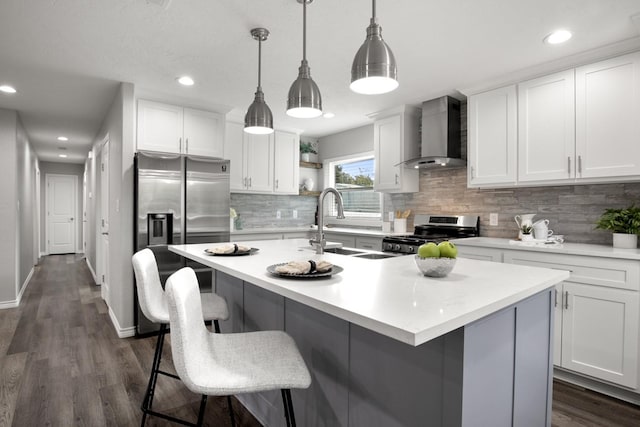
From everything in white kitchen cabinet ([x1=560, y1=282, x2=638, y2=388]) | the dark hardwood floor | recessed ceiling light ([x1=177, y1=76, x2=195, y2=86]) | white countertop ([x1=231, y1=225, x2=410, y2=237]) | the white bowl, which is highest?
recessed ceiling light ([x1=177, y1=76, x2=195, y2=86])

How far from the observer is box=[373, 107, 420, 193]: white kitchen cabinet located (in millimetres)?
4008

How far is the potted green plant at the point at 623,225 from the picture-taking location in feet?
7.98

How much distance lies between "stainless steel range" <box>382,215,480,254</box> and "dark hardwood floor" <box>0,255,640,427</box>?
1.50 m

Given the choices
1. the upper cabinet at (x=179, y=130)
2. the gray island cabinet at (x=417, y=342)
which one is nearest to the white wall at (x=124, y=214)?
the upper cabinet at (x=179, y=130)

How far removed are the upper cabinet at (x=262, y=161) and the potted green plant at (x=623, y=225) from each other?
355cm

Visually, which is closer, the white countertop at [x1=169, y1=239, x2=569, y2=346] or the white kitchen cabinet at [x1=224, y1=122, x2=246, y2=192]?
the white countertop at [x1=169, y1=239, x2=569, y2=346]

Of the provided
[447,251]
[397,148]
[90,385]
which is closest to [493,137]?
[397,148]

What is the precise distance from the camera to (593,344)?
2.35 metres

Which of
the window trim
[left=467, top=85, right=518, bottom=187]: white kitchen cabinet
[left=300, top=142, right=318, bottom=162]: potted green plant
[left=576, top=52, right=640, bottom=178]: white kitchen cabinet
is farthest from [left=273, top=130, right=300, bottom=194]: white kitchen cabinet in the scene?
[left=576, top=52, right=640, bottom=178]: white kitchen cabinet

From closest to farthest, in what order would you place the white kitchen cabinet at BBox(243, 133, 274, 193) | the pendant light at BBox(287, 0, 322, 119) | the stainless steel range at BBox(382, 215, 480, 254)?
the pendant light at BBox(287, 0, 322, 119) → the stainless steel range at BBox(382, 215, 480, 254) → the white kitchen cabinet at BBox(243, 133, 274, 193)

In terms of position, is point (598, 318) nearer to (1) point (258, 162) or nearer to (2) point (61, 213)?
(1) point (258, 162)

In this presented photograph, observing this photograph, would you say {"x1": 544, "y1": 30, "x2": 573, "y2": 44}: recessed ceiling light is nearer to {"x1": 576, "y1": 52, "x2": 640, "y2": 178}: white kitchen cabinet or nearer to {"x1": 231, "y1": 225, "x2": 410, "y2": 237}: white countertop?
{"x1": 576, "y1": 52, "x2": 640, "y2": 178}: white kitchen cabinet

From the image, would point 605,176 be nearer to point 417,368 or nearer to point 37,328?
point 417,368

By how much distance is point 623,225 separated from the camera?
2.48 m
